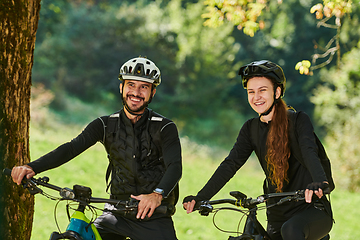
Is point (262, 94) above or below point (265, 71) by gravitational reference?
below

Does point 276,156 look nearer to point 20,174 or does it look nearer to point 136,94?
point 136,94

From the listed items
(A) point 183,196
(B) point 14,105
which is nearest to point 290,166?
(B) point 14,105

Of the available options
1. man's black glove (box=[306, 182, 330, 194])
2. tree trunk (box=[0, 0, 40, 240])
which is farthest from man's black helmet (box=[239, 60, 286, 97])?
tree trunk (box=[0, 0, 40, 240])

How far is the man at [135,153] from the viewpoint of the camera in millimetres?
3664

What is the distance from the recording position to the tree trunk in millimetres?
4242

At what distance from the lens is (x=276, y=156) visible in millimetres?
3756

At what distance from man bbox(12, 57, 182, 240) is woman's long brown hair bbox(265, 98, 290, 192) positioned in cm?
84

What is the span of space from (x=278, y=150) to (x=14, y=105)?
9.01ft

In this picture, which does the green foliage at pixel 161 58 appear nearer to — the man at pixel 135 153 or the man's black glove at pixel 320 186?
the man at pixel 135 153

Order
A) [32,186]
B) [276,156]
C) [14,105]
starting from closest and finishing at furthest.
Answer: [32,186], [276,156], [14,105]

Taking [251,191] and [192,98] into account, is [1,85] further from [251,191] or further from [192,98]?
[192,98]

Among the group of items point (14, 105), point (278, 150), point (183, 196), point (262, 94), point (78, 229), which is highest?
point (183, 196)

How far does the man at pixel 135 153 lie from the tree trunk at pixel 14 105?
0.86 metres

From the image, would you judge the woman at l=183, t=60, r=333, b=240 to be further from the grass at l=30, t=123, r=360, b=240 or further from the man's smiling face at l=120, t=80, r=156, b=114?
the grass at l=30, t=123, r=360, b=240
